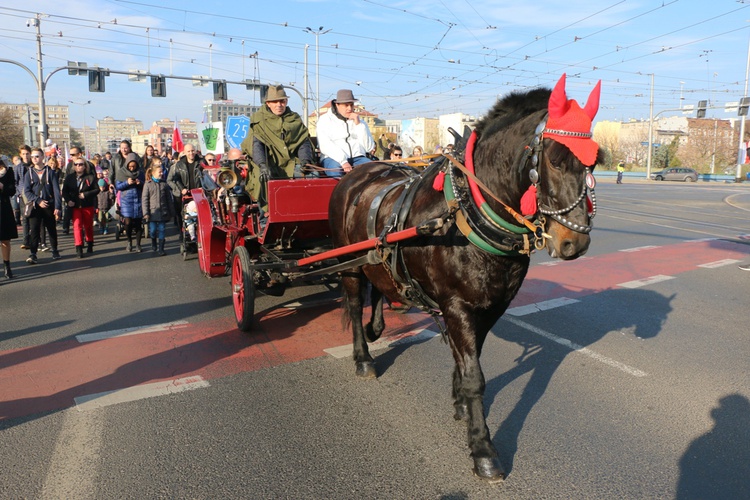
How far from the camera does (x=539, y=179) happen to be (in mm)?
2834

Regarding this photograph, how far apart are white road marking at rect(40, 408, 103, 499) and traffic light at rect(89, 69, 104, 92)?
76.5ft

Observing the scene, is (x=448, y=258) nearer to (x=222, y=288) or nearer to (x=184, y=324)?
(x=184, y=324)

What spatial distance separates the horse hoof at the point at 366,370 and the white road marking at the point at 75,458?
192 cm

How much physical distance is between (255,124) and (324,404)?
3.47 meters

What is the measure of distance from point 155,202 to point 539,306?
25.1 feet

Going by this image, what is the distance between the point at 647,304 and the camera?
691 cm

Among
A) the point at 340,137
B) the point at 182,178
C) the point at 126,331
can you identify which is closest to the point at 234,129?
the point at 182,178

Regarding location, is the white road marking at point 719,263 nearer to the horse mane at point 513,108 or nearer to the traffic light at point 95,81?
the horse mane at point 513,108

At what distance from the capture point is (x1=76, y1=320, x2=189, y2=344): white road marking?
18.9 feet

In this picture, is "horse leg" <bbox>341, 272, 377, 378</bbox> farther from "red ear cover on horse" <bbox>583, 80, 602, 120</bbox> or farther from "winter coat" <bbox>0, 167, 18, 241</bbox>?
"winter coat" <bbox>0, 167, 18, 241</bbox>

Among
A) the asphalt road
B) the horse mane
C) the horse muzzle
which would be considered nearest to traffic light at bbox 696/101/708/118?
the asphalt road

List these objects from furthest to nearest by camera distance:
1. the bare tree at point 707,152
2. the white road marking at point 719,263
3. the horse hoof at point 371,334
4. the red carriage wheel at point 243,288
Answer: the bare tree at point 707,152, the white road marking at point 719,263, the red carriage wheel at point 243,288, the horse hoof at point 371,334

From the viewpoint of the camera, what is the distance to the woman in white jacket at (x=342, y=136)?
6.41 metres

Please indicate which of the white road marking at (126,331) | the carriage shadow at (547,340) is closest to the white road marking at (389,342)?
the carriage shadow at (547,340)
